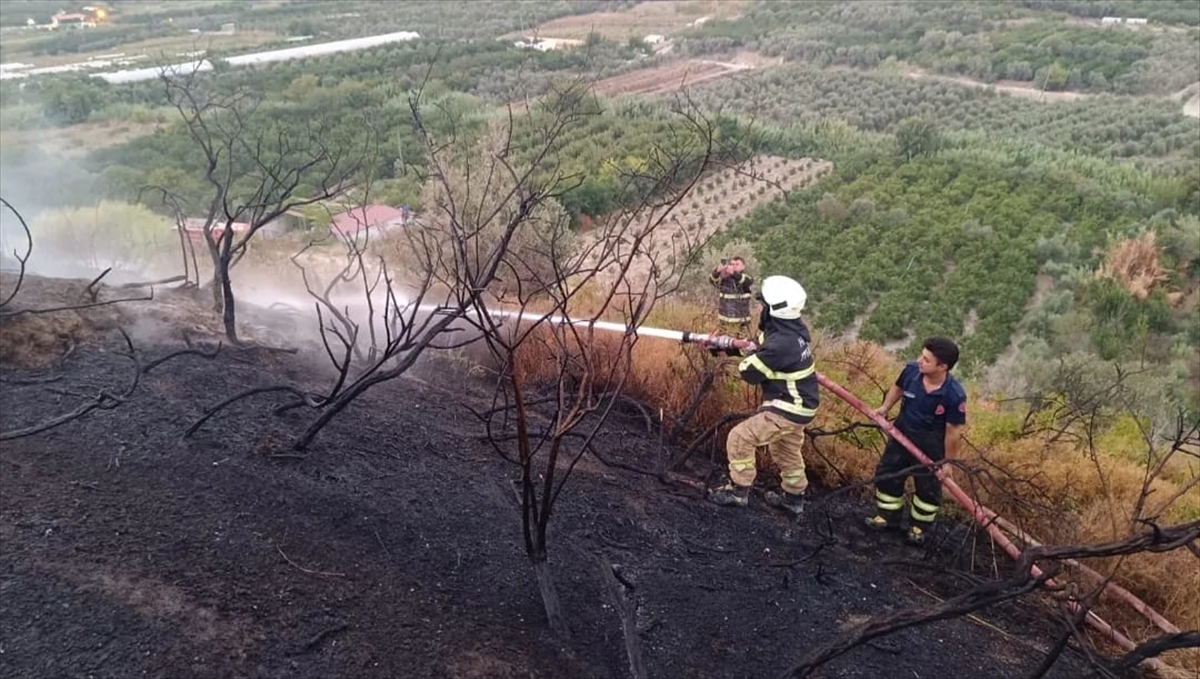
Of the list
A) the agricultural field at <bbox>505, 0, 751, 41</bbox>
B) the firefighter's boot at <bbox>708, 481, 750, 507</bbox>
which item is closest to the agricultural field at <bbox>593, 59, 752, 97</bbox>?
the agricultural field at <bbox>505, 0, 751, 41</bbox>

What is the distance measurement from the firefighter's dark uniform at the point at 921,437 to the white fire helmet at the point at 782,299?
935mm

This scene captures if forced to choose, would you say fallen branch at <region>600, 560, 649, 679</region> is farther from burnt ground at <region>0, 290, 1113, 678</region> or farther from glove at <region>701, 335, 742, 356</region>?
glove at <region>701, 335, 742, 356</region>

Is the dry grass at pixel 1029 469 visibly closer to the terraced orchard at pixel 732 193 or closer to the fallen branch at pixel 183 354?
the fallen branch at pixel 183 354

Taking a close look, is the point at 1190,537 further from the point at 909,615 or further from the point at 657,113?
the point at 657,113

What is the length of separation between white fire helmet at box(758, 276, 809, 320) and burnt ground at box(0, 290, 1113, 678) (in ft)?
4.94

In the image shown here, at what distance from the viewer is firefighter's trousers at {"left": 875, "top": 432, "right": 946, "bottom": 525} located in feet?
16.7

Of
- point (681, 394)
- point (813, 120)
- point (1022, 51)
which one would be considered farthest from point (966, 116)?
point (681, 394)

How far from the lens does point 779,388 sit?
16.9 ft

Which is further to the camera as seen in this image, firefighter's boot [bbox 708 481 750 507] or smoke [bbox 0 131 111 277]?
smoke [bbox 0 131 111 277]

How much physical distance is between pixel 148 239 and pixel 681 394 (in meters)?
11.3

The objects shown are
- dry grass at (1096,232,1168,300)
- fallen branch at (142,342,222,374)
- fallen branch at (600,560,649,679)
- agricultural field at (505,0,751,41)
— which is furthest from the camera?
agricultural field at (505,0,751,41)

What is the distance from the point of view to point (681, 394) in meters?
6.96

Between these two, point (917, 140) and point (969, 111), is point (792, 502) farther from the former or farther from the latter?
point (969, 111)

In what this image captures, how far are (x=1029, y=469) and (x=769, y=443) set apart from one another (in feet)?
8.40
